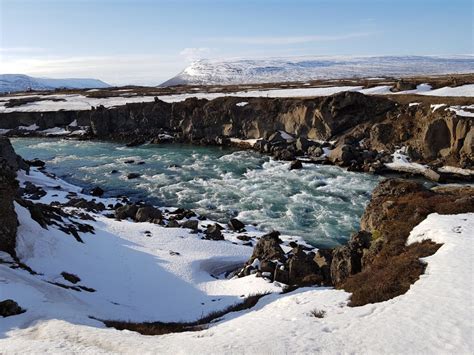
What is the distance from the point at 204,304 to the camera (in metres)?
15.8

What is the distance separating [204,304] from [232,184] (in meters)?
20.0

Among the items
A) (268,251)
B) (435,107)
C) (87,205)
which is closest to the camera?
(268,251)

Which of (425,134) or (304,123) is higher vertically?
(304,123)

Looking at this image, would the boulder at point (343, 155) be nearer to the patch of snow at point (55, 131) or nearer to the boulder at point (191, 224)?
the boulder at point (191, 224)

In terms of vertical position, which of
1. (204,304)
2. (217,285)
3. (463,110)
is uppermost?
(463,110)

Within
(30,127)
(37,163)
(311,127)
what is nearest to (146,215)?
(37,163)

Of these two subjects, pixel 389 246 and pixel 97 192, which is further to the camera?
pixel 97 192

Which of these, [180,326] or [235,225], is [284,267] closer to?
[180,326]

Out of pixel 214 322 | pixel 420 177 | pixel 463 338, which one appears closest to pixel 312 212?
pixel 420 177

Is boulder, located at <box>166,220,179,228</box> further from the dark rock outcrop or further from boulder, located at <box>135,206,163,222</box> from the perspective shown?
the dark rock outcrop

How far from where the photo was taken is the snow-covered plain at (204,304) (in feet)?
29.0

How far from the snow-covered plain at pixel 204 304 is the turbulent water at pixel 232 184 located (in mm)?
7268

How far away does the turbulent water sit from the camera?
27.0 metres

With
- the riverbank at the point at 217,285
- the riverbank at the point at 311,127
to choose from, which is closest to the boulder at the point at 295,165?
the riverbank at the point at 311,127
